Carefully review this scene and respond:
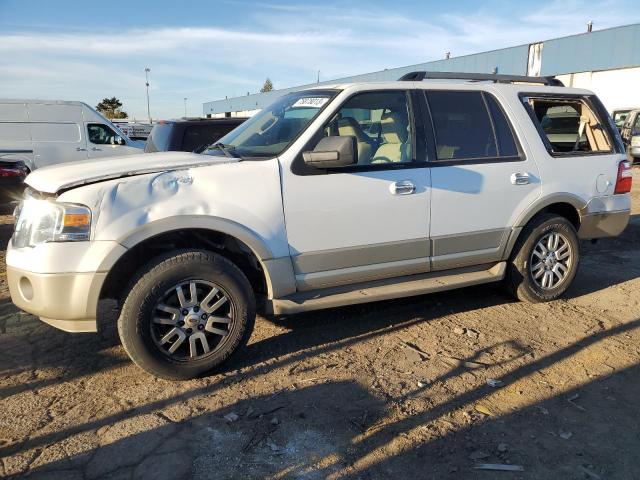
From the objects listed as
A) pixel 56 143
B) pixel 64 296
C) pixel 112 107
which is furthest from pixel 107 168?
pixel 112 107

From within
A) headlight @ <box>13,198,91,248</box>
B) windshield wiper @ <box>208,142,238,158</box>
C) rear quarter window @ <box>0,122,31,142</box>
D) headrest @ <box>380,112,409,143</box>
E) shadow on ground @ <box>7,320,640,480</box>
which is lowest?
shadow on ground @ <box>7,320,640,480</box>

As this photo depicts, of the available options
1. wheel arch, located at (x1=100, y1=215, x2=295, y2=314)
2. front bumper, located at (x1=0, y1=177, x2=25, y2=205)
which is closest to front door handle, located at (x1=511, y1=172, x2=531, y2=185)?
wheel arch, located at (x1=100, y1=215, x2=295, y2=314)

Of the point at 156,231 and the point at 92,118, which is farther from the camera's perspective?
the point at 92,118

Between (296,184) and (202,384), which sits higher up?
(296,184)

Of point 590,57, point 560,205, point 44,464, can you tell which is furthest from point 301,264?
point 590,57

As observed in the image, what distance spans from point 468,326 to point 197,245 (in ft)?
7.73

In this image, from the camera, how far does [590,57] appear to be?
2642 centimetres

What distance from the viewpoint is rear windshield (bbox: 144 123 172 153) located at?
7184mm

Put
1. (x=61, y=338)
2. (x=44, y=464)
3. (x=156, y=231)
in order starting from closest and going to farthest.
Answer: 1. (x=44, y=464)
2. (x=156, y=231)
3. (x=61, y=338)

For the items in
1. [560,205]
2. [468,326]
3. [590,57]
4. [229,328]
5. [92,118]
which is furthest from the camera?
[590,57]

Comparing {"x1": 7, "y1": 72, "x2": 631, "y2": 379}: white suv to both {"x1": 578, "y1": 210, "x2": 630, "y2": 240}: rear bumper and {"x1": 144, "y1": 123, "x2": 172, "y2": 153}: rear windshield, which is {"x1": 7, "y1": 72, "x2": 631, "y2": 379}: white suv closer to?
{"x1": 578, "y1": 210, "x2": 630, "y2": 240}: rear bumper

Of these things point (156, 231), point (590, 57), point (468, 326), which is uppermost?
point (590, 57)

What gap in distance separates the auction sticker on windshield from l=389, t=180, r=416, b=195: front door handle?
82 centimetres

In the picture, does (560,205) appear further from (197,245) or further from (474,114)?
(197,245)
